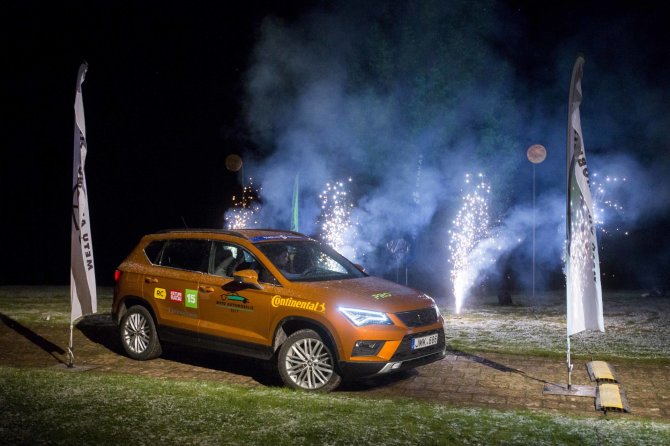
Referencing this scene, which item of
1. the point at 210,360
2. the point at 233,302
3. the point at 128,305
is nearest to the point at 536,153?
the point at 210,360

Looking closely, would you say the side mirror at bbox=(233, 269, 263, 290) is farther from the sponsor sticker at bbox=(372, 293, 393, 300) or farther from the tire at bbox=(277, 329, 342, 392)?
the sponsor sticker at bbox=(372, 293, 393, 300)

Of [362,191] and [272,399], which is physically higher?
[362,191]

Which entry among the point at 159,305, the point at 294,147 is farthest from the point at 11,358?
the point at 294,147

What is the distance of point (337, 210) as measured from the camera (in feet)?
97.5

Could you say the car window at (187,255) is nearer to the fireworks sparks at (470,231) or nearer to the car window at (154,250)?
the car window at (154,250)

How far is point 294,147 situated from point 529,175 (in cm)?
1149

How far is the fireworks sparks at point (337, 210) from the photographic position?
95.7 feet

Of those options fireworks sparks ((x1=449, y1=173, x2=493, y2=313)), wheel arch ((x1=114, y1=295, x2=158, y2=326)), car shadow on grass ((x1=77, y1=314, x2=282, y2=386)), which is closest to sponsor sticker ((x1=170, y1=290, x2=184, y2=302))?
wheel arch ((x1=114, y1=295, x2=158, y2=326))

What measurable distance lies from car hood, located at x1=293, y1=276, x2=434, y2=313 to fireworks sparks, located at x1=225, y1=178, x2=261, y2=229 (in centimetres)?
2331

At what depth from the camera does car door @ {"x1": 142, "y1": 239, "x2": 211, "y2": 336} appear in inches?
320

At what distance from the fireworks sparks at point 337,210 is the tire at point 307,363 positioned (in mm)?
21398

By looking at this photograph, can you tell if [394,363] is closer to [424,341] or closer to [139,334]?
[424,341]

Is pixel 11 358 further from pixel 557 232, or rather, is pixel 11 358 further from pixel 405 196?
pixel 557 232

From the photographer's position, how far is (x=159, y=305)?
8.49 meters
